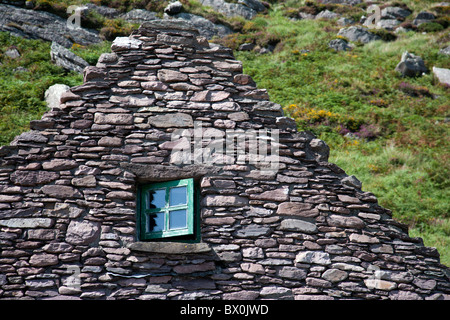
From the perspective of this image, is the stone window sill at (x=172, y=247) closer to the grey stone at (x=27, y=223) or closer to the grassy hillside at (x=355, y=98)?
the grey stone at (x=27, y=223)

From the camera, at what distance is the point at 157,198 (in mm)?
5984

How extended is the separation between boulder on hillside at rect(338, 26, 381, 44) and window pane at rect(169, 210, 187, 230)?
2014 centimetres

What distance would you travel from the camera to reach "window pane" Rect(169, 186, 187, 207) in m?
5.92

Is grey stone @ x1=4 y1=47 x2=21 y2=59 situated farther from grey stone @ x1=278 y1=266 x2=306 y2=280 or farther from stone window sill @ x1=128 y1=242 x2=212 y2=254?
grey stone @ x1=278 y1=266 x2=306 y2=280

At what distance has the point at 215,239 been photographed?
5.65 m

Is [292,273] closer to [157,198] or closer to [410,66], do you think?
[157,198]

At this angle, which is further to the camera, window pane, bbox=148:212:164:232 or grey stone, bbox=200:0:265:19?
grey stone, bbox=200:0:265:19

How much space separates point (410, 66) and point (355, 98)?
13.5 ft

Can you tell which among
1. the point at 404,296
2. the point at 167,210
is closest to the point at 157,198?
the point at 167,210

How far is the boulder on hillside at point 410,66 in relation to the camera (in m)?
18.6

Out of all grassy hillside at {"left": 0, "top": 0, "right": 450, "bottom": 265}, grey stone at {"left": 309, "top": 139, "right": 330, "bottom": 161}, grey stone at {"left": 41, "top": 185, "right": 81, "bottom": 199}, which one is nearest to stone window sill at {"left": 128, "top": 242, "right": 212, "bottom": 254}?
grey stone at {"left": 41, "top": 185, "right": 81, "bottom": 199}

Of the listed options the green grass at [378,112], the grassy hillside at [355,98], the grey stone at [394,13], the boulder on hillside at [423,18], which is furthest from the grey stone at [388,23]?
the green grass at [378,112]

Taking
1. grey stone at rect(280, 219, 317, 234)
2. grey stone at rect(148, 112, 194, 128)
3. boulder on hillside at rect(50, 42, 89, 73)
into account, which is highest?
boulder on hillside at rect(50, 42, 89, 73)
